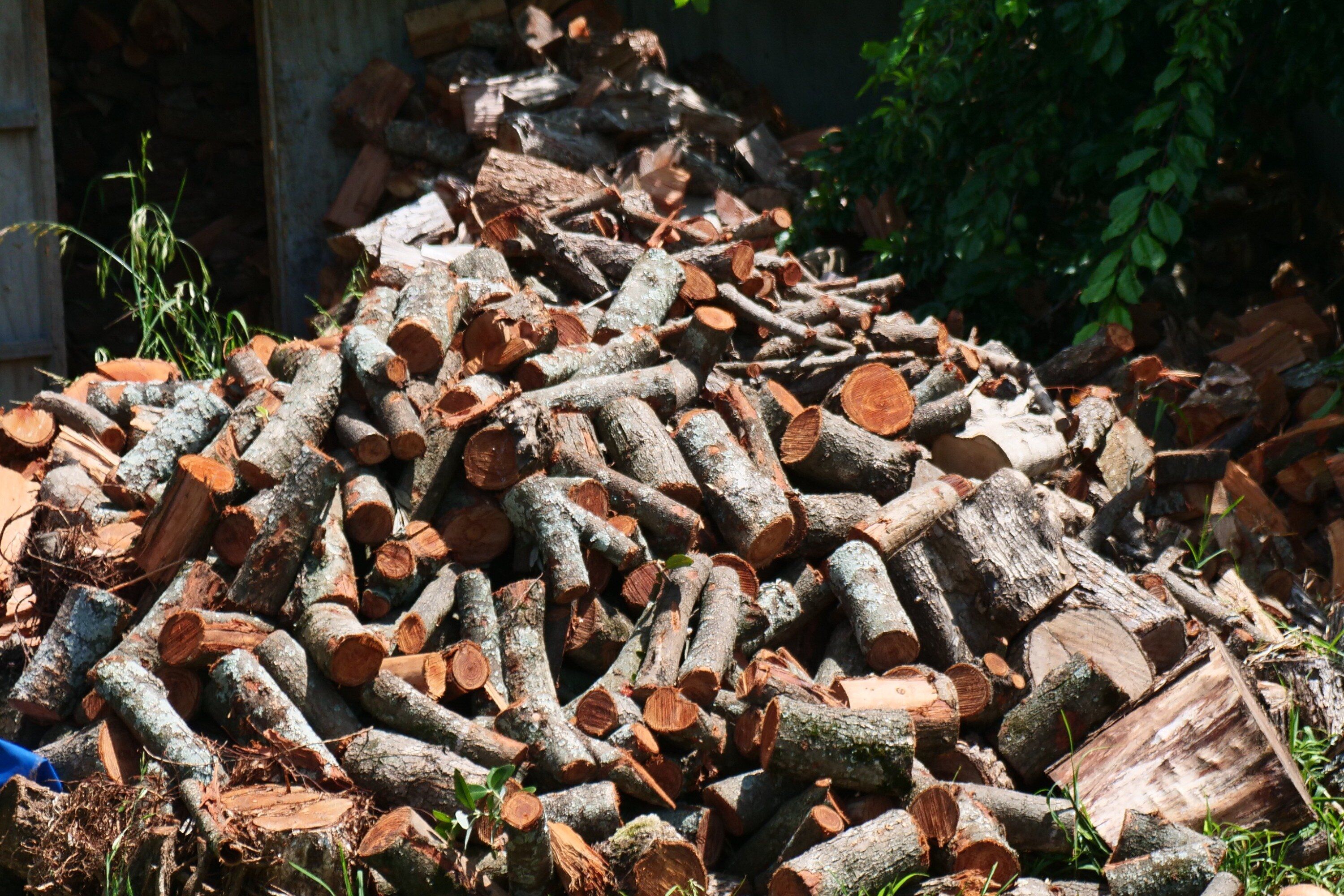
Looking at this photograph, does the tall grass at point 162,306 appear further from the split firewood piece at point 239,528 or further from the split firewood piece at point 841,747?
the split firewood piece at point 841,747

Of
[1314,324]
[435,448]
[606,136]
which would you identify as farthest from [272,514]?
[1314,324]

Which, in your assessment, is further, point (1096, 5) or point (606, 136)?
point (606, 136)

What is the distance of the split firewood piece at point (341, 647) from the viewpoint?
2.86m

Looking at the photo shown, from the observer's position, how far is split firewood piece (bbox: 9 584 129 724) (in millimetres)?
3006

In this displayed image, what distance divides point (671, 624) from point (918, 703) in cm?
67

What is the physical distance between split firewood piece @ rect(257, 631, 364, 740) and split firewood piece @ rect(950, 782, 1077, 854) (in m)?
1.53

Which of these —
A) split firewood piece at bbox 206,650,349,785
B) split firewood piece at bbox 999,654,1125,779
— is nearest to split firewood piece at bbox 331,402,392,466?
split firewood piece at bbox 206,650,349,785

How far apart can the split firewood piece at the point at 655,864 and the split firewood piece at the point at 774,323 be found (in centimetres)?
221

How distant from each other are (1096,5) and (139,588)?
4006mm

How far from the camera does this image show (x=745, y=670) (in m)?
3.06

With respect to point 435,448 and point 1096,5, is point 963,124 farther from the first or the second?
point 435,448

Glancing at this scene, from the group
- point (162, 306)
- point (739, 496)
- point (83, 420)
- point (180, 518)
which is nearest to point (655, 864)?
point (739, 496)

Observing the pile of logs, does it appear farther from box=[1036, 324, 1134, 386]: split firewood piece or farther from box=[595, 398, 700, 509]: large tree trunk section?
box=[1036, 324, 1134, 386]: split firewood piece

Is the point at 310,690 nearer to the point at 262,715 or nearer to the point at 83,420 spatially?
the point at 262,715
